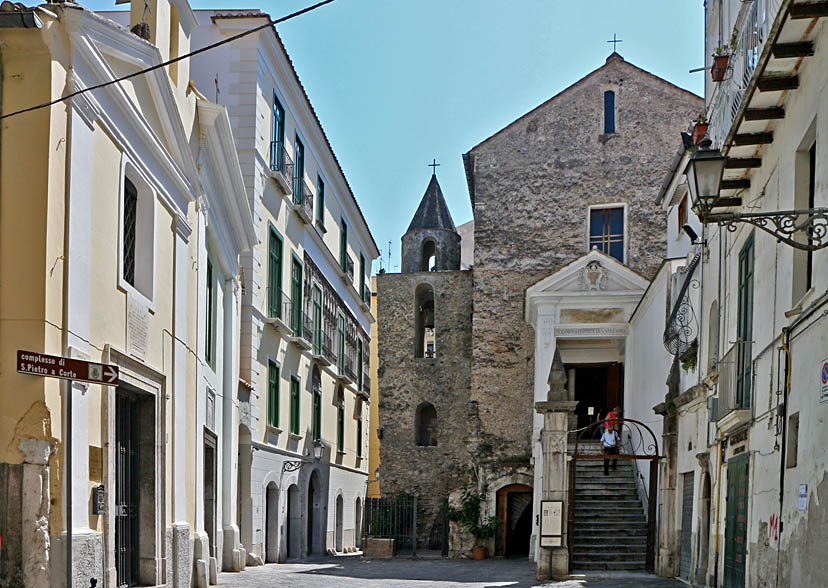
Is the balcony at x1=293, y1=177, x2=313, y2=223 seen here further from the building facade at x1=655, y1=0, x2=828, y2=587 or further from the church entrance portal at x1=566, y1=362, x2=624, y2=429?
the building facade at x1=655, y1=0, x2=828, y2=587

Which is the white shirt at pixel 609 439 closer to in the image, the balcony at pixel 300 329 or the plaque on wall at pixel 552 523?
the plaque on wall at pixel 552 523

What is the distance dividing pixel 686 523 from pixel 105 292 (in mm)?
10763

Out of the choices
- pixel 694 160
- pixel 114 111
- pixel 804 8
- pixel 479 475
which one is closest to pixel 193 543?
pixel 114 111

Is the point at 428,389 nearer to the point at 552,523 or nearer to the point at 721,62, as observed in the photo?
the point at 552,523

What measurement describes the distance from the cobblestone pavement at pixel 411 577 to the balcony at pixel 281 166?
8462 mm

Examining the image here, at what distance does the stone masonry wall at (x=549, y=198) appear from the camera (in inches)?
1314

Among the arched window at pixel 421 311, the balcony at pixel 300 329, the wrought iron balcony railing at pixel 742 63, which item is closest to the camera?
the wrought iron balcony railing at pixel 742 63

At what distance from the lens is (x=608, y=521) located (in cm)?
2142

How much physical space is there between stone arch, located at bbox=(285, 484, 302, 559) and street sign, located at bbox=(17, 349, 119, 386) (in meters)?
18.5

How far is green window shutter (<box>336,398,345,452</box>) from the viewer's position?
32.7 meters

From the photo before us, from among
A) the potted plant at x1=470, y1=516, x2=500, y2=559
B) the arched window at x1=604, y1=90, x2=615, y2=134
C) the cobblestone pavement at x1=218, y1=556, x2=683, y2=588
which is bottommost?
the potted plant at x1=470, y1=516, x2=500, y2=559

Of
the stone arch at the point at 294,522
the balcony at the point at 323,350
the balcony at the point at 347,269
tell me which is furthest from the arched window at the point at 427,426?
the stone arch at the point at 294,522

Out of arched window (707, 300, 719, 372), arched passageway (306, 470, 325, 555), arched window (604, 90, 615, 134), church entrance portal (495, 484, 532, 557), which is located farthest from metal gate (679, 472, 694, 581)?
arched window (604, 90, 615, 134)

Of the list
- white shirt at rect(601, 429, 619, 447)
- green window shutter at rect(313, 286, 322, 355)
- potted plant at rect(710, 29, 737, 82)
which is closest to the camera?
potted plant at rect(710, 29, 737, 82)
